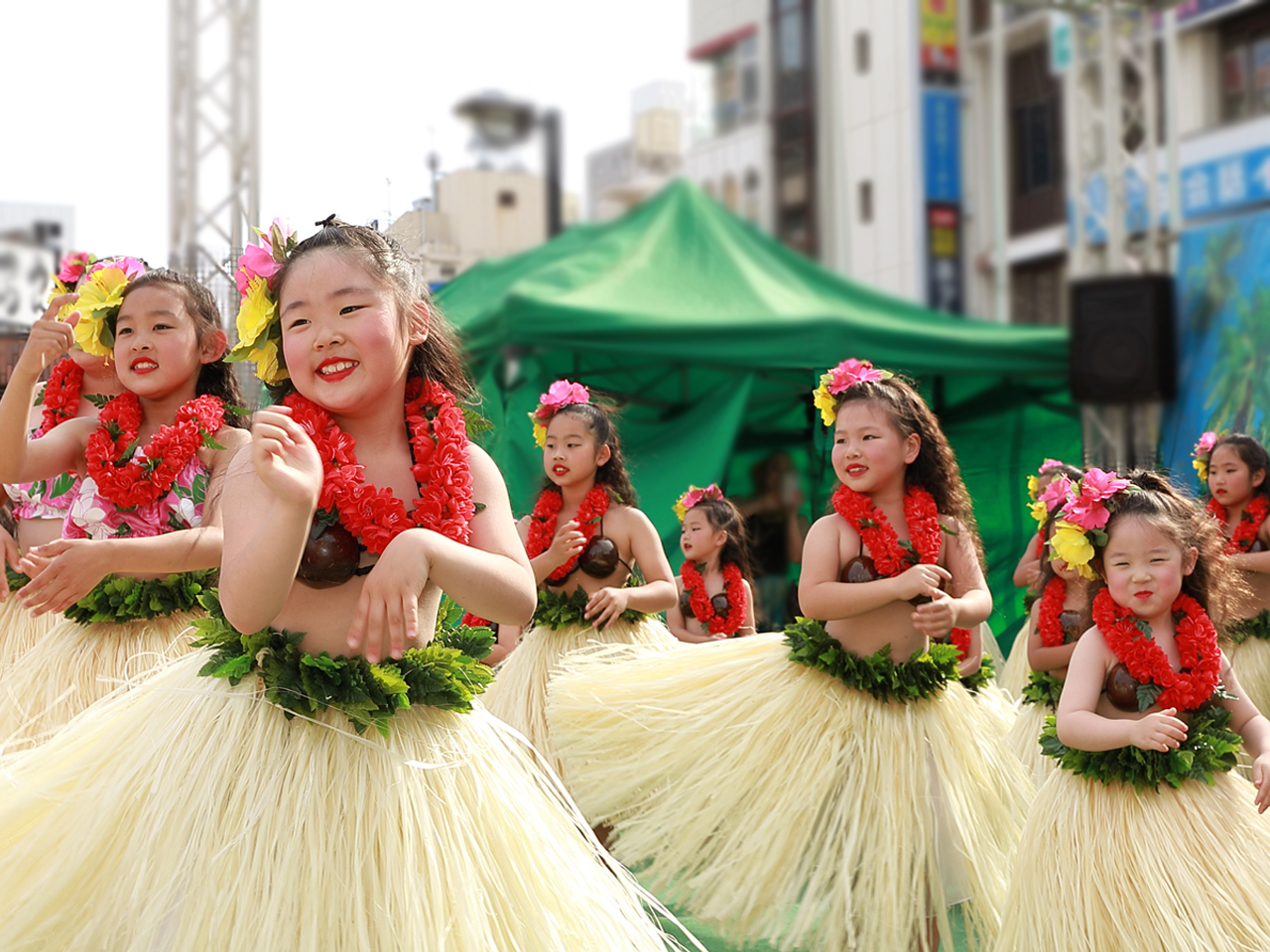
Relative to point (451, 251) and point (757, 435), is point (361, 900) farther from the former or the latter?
point (757, 435)

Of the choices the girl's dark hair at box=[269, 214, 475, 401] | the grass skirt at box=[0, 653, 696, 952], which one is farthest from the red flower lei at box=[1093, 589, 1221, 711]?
the girl's dark hair at box=[269, 214, 475, 401]

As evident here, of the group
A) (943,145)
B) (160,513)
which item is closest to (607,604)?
(160,513)

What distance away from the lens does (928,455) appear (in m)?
3.13

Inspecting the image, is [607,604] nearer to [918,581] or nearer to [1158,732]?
[918,581]

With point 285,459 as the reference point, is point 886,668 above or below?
below

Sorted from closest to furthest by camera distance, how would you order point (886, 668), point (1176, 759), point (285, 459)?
1. point (285, 459)
2. point (1176, 759)
3. point (886, 668)

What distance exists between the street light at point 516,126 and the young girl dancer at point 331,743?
16.2 ft

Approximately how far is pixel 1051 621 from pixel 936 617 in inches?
39.8

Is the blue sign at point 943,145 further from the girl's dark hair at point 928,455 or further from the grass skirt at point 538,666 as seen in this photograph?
the girl's dark hair at point 928,455

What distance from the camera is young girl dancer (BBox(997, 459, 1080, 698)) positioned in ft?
12.4

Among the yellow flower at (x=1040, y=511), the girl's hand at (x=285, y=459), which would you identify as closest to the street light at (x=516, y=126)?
the yellow flower at (x=1040, y=511)

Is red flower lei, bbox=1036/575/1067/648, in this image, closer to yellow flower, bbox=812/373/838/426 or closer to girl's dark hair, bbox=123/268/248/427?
yellow flower, bbox=812/373/838/426

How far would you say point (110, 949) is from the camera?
1653 millimetres

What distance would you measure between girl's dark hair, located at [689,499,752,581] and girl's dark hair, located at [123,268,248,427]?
2.09m
